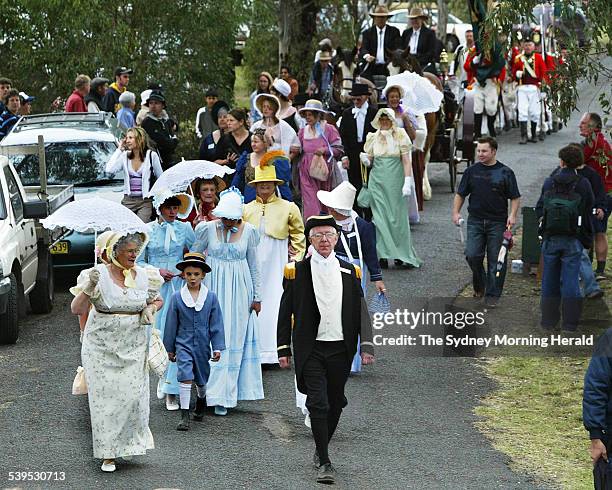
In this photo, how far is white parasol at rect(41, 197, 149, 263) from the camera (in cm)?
985

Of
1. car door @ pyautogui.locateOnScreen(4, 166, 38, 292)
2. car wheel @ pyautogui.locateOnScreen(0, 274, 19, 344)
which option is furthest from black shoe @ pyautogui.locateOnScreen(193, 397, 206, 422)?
car door @ pyautogui.locateOnScreen(4, 166, 38, 292)

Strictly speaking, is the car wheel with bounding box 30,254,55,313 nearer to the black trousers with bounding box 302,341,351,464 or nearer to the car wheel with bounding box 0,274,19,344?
the car wheel with bounding box 0,274,19,344

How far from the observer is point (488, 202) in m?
14.7

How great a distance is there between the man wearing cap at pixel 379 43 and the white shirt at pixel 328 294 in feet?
38.9

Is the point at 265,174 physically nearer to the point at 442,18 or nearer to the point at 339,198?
the point at 339,198

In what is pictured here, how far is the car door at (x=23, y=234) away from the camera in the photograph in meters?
14.5

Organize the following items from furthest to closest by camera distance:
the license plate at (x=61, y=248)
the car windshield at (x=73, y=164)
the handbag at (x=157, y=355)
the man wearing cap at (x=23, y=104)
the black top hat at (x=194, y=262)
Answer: the man wearing cap at (x=23, y=104) < the car windshield at (x=73, y=164) < the license plate at (x=61, y=248) < the black top hat at (x=194, y=262) < the handbag at (x=157, y=355)

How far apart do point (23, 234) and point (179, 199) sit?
3.53 meters

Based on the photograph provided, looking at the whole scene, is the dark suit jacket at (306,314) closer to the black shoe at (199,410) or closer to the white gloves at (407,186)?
the black shoe at (199,410)

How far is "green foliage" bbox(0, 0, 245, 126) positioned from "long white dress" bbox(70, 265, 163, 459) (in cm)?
1566

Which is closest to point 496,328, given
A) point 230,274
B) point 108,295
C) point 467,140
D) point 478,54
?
point 230,274

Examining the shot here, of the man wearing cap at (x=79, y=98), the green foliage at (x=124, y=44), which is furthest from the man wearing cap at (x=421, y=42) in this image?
the man wearing cap at (x=79, y=98)

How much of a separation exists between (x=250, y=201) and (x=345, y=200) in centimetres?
286

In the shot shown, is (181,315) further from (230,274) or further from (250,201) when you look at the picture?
(250,201)
